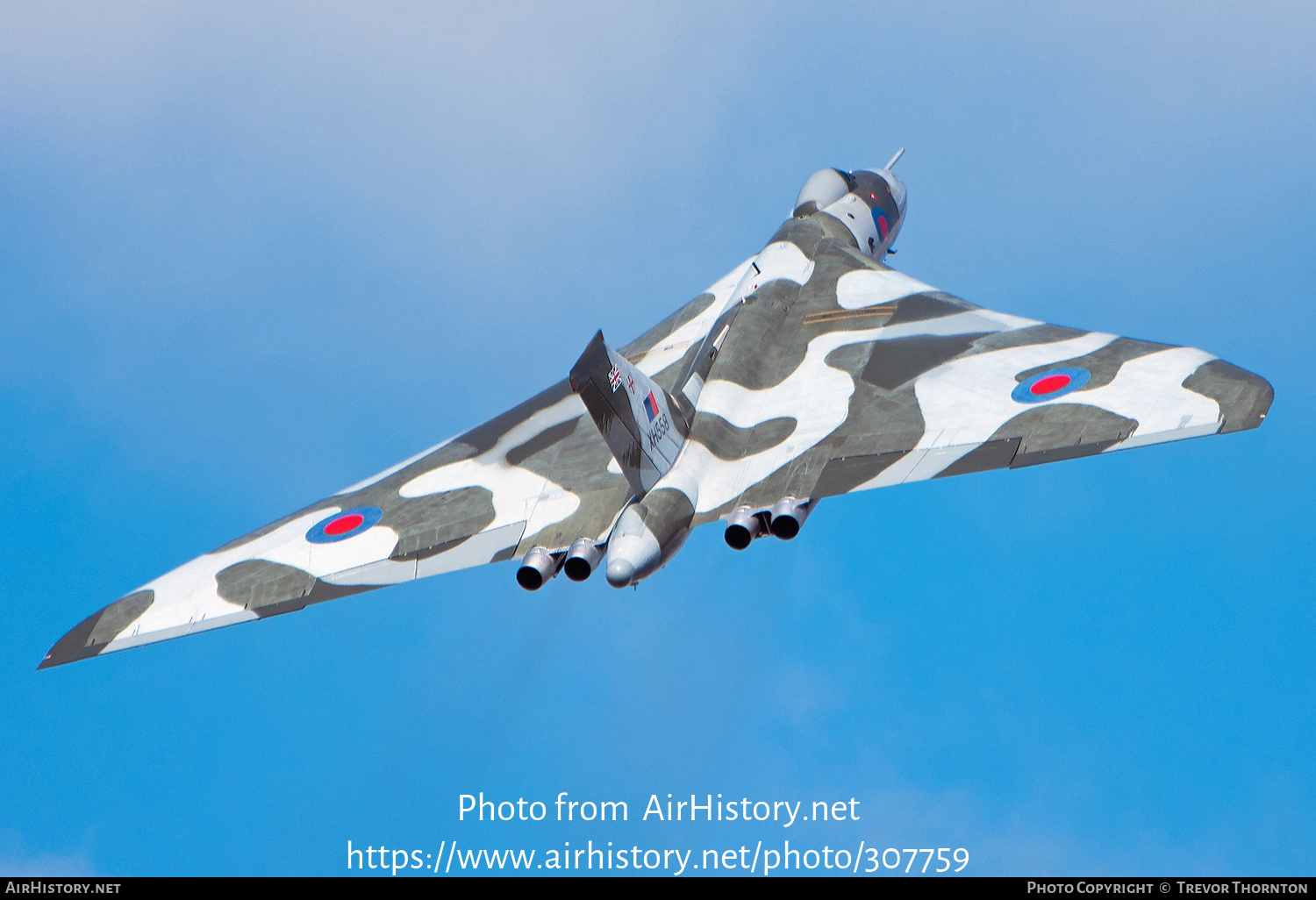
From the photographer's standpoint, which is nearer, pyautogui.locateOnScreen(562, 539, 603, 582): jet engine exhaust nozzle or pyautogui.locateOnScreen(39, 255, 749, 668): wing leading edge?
pyautogui.locateOnScreen(562, 539, 603, 582): jet engine exhaust nozzle

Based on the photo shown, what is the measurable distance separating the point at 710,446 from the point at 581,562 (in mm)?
3915

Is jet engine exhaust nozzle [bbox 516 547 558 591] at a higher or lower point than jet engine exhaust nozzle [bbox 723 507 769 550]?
lower

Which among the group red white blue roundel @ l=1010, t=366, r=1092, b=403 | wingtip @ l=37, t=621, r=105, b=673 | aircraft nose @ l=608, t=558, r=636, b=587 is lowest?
wingtip @ l=37, t=621, r=105, b=673

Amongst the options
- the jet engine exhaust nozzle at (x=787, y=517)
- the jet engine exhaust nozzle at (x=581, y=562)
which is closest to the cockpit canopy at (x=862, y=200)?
the jet engine exhaust nozzle at (x=787, y=517)

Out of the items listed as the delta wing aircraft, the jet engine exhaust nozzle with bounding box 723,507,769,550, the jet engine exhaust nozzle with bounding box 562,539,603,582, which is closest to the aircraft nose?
the delta wing aircraft

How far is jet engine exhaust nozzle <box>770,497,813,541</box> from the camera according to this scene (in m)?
25.9

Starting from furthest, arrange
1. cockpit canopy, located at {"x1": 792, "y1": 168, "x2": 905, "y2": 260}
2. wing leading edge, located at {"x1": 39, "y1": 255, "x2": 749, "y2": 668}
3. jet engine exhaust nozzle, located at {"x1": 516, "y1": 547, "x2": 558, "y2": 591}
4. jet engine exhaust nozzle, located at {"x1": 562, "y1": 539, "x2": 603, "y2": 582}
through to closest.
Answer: cockpit canopy, located at {"x1": 792, "y1": 168, "x2": 905, "y2": 260} → wing leading edge, located at {"x1": 39, "y1": 255, "x2": 749, "y2": 668} → jet engine exhaust nozzle, located at {"x1": 516, "y1": 547, "x2": 558, "y2": 591} → jet engine exhaust nozzle, located at {"x1": 562, "y1": 539, "x2": 603, "y2": 582}

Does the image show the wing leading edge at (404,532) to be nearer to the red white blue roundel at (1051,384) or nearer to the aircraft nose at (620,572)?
the aircraft nose at (620,572)

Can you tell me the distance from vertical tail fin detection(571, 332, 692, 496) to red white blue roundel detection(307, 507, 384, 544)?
4851 millimetres

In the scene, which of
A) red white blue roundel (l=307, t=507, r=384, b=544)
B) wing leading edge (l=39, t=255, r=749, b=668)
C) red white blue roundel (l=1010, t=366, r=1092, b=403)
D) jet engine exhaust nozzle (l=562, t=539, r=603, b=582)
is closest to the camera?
jet engine exhaust nozzle (l=562, t=539, r=603, b=582)

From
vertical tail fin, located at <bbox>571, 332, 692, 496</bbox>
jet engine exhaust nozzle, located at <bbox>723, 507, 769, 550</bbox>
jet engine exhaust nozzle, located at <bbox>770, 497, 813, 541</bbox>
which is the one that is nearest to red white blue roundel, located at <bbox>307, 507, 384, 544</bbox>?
vertical tail fin, located at <bbox>571, 332, 692, 496</bbox>

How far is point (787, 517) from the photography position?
25891mm

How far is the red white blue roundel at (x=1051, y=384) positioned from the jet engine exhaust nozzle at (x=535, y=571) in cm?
859

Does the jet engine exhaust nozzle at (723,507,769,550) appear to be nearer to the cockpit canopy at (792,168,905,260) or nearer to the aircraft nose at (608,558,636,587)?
the aircraft nose at (608,558,636,587)
